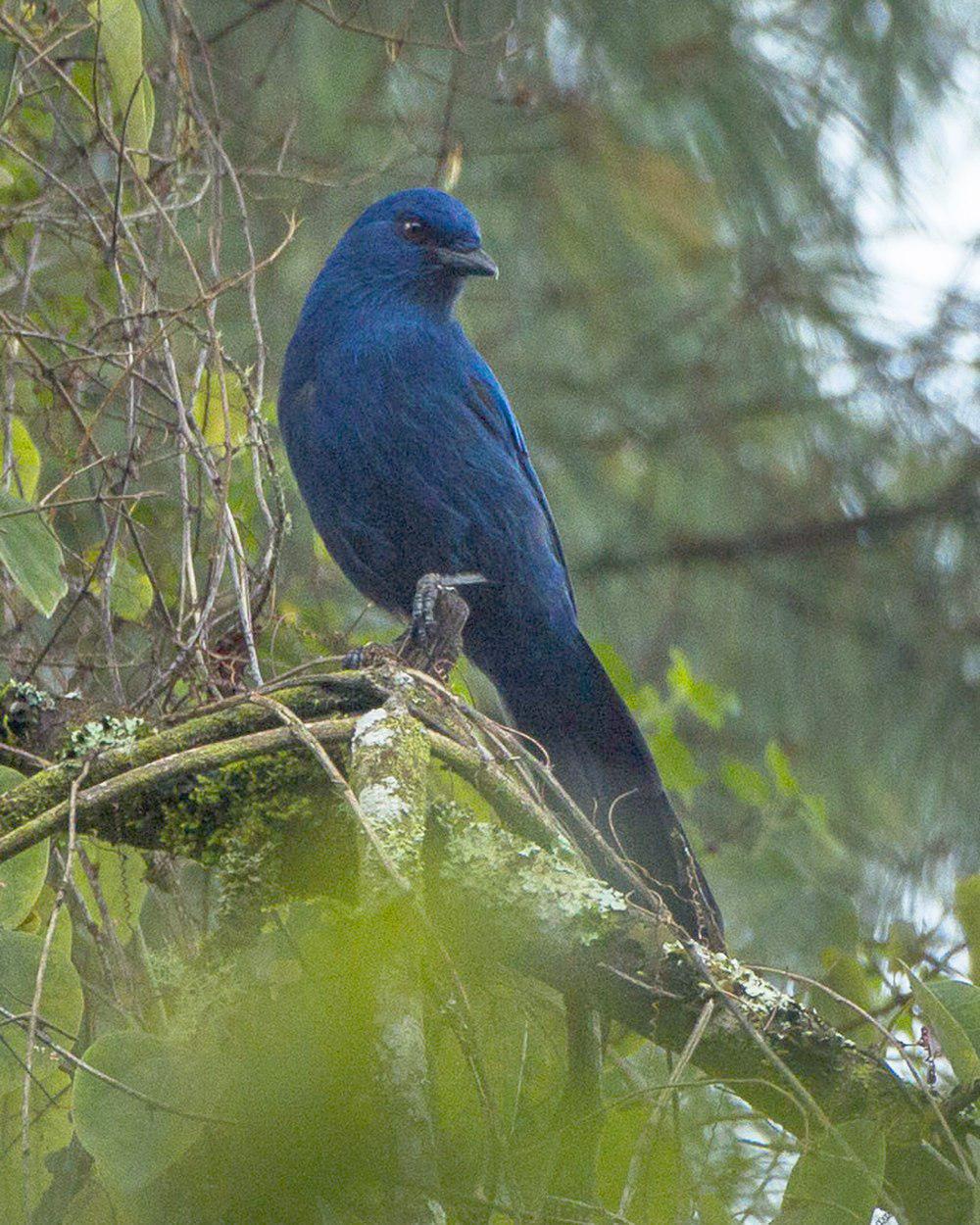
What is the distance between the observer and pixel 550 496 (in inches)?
214

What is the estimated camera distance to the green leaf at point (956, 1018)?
1.78 metres

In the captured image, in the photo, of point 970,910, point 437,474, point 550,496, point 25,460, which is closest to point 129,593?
point 25,460

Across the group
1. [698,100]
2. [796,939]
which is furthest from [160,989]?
[698,100]

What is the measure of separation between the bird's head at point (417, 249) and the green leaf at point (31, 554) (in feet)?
5.83

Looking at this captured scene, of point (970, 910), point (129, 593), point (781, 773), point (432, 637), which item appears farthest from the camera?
point (781, 773)

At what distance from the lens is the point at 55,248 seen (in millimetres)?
3596

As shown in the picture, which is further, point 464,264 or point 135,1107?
point 464,264

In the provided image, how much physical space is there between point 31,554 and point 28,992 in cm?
68

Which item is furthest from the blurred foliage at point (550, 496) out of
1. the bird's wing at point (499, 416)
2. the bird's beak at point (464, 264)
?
the bird's wing at point (499, 416)

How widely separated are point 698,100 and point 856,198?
60 cm

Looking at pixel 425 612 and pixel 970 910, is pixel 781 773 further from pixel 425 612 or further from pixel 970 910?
pixel 970 910

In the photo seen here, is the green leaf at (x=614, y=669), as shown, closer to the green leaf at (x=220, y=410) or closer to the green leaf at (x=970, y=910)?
the green leaf at (x=220, y=410)

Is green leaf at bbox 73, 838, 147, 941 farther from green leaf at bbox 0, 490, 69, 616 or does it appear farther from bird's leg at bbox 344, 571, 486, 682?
bird's leg at bbox 344, 571, 486, 682

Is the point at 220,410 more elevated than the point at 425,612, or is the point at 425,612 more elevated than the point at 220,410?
the point at 220,410
